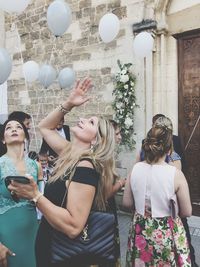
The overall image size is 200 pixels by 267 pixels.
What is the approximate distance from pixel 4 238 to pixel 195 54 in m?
4.43

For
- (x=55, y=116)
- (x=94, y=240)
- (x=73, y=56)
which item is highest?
(x=73, y=56)

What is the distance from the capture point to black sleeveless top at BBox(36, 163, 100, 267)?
1.68 m

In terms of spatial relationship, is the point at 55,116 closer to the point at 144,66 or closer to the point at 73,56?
the point at 144,66

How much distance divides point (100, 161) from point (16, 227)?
42.9 inches

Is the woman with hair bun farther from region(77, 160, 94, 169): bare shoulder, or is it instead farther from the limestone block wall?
the limestone block wall

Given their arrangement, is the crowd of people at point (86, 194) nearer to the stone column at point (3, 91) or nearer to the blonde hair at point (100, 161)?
the blonde hair at point (100, 161)

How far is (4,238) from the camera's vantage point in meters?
2.46

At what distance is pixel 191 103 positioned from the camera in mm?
5633

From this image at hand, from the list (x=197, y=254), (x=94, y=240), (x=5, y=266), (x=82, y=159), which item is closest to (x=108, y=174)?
(x=82, y=159)

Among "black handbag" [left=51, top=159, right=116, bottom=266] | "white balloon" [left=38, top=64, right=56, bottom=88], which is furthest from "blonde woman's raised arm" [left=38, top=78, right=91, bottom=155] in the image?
"white balloon" [left=38, top=64, right=56, bottom=88]

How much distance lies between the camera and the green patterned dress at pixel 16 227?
247 centimetres

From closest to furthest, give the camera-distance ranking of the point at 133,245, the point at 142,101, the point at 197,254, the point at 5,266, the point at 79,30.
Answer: the point at 5,266 < the point at 133,245 < the point at 197,254 < the point at 142,101 < the point at 79,30

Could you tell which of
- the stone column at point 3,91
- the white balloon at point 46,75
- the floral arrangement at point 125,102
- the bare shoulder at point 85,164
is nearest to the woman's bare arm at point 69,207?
the bare shoulder at point 85,164

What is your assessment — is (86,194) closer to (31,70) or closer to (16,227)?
(16,227)
